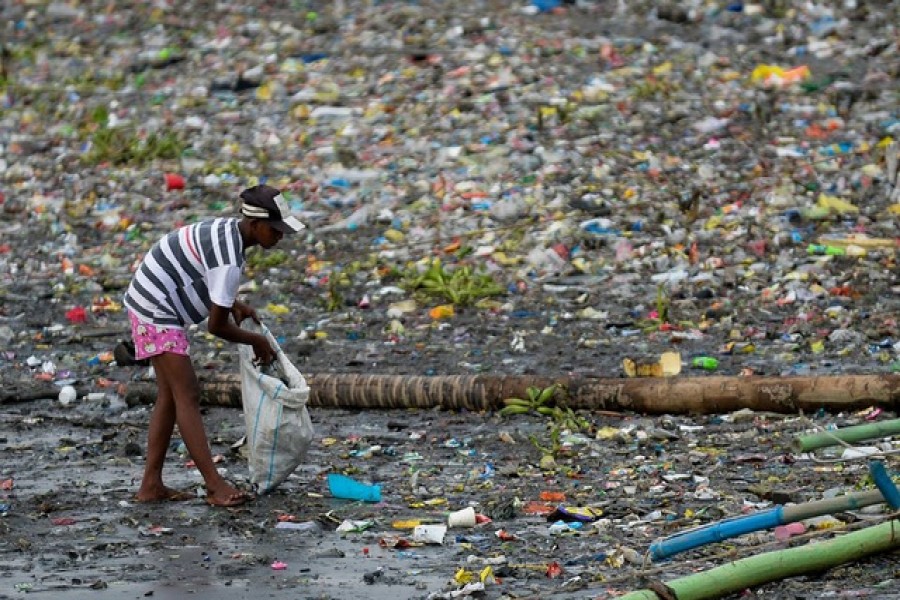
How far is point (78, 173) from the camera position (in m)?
12.1

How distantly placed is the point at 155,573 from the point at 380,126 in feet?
23.5

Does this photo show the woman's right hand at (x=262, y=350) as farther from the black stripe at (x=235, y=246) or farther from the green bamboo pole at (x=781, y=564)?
the green bamboo pole at (x=781, y=564)

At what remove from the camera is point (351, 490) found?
603cm

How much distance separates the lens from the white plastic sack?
602cm

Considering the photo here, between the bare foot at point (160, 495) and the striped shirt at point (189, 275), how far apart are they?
24.0 inches

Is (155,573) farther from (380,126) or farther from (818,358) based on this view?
(380,126)

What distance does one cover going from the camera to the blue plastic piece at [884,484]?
172 inches

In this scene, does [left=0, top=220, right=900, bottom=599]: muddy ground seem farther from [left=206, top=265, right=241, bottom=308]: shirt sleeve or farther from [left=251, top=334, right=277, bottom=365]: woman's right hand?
[left=206, top=265, right=241, bottom=308]: shirt sleeve

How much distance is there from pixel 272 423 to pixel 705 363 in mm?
2636

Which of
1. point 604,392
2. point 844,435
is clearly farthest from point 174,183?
point 844,435

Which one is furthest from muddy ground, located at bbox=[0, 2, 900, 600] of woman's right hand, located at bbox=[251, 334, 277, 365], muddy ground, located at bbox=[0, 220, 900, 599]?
woman's right hand, located at bbox=[251, 334, 277, 365]

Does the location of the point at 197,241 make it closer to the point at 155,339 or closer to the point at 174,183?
the point at 155,339

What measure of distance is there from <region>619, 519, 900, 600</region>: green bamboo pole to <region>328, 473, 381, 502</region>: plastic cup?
178 cm

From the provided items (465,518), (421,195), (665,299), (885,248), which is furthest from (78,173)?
(465,518)
